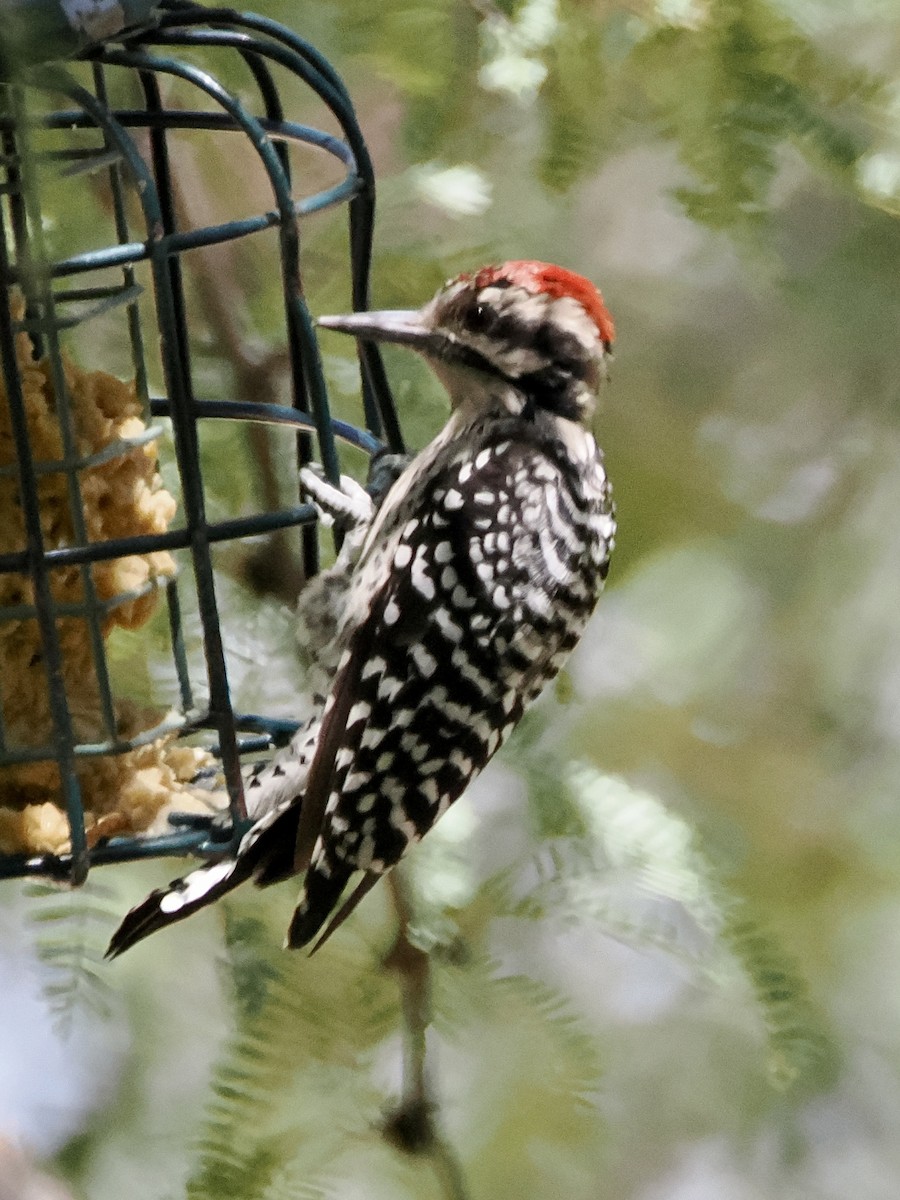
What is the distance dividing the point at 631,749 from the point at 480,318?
1.03m

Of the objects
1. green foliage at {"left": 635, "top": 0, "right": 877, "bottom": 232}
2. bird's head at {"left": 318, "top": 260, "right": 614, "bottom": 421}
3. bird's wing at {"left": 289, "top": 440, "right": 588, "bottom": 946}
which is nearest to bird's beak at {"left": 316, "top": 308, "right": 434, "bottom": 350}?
bird's head at {"left": 318, "top": 260, "right": 614, "bottom": 421}

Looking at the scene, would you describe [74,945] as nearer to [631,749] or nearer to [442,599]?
[442,599]

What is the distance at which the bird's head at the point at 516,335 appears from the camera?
1.59 metres

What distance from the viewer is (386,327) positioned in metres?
1.49

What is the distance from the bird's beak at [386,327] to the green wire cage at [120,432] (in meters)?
0.04

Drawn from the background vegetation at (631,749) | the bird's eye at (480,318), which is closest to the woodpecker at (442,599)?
the bird's eye at (480,318)

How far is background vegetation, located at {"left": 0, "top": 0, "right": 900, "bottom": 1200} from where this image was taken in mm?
1614

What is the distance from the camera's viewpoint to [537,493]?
1636mm

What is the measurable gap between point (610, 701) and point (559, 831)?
721 millimetres

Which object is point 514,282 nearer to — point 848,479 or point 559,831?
point 559,831

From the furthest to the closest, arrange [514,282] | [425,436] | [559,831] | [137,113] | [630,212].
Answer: [630,212]
[425,436]
[559,831]
[514,282]
[137,113]

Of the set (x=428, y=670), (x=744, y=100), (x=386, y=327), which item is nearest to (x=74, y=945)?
(x=428, y=670)

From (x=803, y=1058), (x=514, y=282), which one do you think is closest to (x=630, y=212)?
(x=514, y=282)

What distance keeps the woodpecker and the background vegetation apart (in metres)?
0.14
